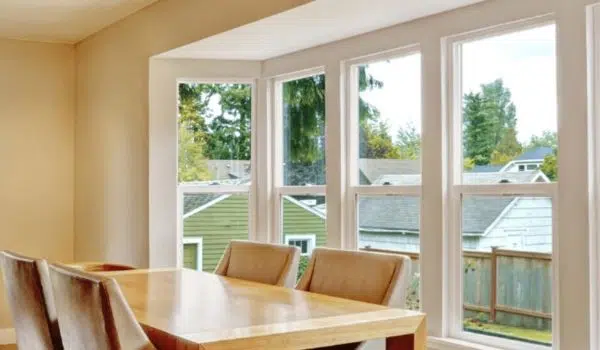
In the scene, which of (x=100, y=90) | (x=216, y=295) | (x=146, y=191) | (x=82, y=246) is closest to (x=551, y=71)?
(x=216, y=295)

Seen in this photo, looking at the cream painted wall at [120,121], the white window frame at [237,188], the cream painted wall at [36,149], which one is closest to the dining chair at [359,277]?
the cream painted wall at [120,121]

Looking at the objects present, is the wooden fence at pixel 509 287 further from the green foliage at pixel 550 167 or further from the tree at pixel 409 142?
the tree at pixel 409 142

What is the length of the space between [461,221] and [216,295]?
1296 millimetres

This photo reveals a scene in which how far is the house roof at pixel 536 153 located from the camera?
10.8ft

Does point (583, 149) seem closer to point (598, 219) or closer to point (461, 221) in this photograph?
point (598, 219)

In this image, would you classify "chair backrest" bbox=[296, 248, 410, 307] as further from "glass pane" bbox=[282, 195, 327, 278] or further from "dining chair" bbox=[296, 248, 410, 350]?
"glass pane" bbox=[282, 195, 327, 278]

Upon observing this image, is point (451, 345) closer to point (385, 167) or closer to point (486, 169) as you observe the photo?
point (486, 169)

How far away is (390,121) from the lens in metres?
4.17

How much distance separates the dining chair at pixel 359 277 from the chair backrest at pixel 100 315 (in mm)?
931

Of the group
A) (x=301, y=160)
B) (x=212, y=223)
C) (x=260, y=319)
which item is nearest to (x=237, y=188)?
(x=212, y=223)

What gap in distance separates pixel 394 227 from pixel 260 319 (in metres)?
1.74

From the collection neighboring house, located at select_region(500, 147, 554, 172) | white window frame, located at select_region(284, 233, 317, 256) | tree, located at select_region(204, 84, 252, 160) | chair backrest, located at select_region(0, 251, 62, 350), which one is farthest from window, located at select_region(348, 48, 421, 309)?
chair backrest, located at select_region(0, 251, 62, 350)

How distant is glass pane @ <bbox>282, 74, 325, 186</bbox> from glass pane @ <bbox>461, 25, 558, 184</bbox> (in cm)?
121

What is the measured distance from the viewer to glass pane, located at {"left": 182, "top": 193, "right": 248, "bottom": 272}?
5.15m
